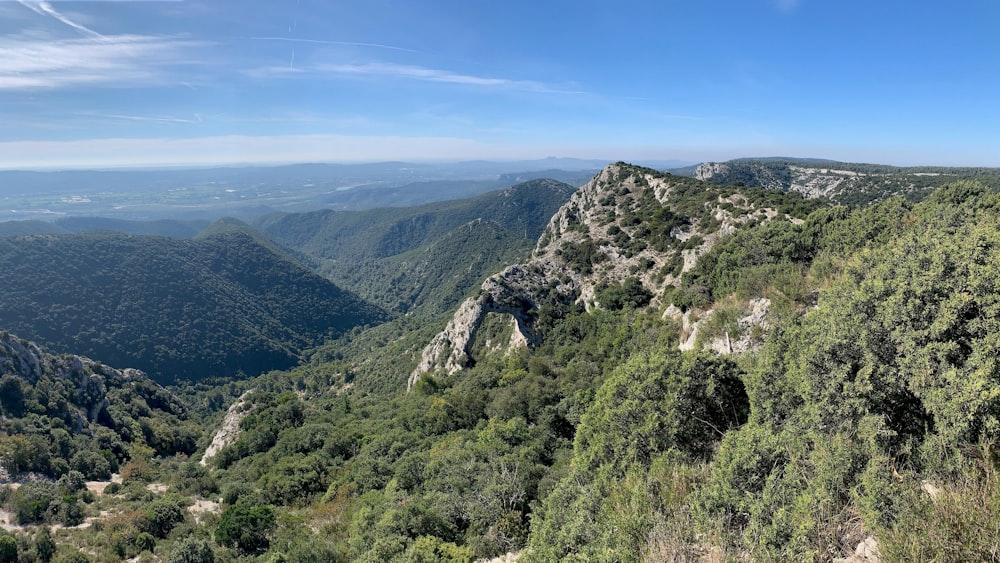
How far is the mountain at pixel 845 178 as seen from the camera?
8938 centimetres

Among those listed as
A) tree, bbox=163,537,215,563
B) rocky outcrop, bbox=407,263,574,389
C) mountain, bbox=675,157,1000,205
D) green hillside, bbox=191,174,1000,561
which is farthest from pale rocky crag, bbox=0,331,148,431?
mountain, bbox=675,157,1000,205

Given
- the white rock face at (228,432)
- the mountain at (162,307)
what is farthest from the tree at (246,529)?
the mountain at (162,307)

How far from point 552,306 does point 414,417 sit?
21692mm

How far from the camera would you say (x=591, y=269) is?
54.3 m

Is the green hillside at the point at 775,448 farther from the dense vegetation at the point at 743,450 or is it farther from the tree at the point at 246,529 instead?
the tree at the point at 246,529

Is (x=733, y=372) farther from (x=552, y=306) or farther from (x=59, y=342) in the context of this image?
(x=59, y=342)

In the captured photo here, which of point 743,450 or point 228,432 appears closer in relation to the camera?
point 743,450

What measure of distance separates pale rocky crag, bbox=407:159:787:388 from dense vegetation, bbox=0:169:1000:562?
14917 millimetres

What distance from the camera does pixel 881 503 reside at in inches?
243

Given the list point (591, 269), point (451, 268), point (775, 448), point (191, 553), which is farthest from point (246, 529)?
point (451, 268)

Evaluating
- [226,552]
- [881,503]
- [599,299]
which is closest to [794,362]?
[881,503]

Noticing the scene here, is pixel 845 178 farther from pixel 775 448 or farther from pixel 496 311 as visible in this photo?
pixel 775 448

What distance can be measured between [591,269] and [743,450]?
152 feet

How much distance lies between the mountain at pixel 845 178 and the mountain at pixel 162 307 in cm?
13687
